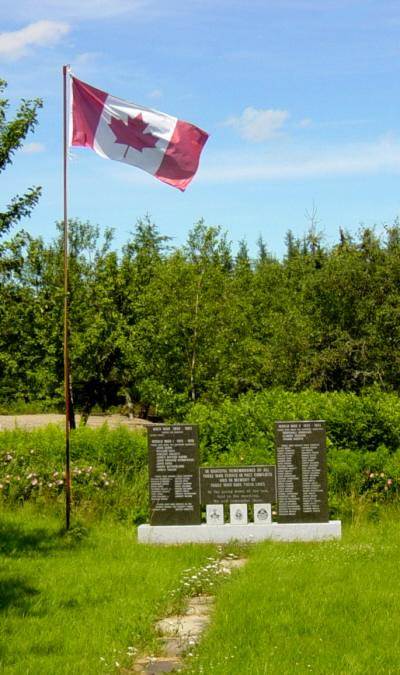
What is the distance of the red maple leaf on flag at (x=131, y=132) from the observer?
11977 mm

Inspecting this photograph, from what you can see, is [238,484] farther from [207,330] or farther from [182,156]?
[207,330]

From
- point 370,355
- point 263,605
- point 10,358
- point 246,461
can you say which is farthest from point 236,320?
point 263,605

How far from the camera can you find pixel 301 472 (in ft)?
38.9

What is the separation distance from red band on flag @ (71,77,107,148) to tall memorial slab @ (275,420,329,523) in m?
4.76

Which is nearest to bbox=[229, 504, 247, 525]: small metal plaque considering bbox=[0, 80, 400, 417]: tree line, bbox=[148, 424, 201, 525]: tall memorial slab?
bbox=[148, 424, 201, 525]: tall memorial slab

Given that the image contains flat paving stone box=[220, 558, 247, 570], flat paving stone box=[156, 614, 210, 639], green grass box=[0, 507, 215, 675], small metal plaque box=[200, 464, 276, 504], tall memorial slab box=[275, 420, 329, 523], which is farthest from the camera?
small metal plaque box=[200, 464, 276, 504]

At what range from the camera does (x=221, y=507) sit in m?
11.9

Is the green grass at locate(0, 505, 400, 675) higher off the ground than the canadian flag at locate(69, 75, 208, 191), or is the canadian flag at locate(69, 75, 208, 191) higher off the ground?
the canadian flag at locate(69, 75, 208, 191)

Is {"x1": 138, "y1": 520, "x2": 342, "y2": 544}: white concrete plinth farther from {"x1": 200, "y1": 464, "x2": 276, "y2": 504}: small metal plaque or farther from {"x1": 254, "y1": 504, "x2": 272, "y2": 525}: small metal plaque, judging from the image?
{"x1": 200, "y1": 464, "x2": 276, "y2": 504}: small metal plaque

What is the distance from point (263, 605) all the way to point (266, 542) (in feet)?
11.3

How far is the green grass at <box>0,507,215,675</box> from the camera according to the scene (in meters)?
6.97

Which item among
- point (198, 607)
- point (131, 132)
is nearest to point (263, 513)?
point (198, 607)

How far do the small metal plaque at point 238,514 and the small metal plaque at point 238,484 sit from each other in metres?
0.12

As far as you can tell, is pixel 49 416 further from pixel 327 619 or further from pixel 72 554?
pixel 327 619
